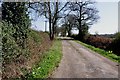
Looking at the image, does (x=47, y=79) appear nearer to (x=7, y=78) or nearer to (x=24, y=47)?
(x=7, y=78)

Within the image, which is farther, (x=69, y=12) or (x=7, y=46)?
(x=69, y=12)

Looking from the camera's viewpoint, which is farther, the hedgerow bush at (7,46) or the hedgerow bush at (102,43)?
the hedgerow bush at (102,43)

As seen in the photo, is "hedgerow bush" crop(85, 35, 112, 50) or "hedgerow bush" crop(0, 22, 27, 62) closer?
"hedgerow bush" crop(0, 22, 27, 62)

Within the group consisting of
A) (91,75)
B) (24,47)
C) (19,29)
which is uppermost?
(19,29)

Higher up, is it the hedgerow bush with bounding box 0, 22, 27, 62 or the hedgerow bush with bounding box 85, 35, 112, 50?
the hedgerow bush with bounding box 0, 22, 27, 62

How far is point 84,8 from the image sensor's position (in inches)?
2825

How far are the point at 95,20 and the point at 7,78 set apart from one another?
66.8 metres

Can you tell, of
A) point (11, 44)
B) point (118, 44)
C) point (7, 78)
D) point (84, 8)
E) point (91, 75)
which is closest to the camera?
point (7, 78)

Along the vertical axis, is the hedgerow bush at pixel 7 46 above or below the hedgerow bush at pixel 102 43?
above

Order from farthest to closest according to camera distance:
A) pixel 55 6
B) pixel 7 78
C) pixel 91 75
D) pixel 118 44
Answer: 1. pixel 55 6
2. pixel 118 44
3. pixel 91 75
4. pixel 7 78

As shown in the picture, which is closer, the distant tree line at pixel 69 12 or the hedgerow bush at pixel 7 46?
the hedgerow bush at pixel 7 46

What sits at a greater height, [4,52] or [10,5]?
[10,5]

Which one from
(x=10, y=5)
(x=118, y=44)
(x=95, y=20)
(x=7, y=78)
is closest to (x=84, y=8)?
(x=95, y=20)

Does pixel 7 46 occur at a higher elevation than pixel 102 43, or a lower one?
higher
